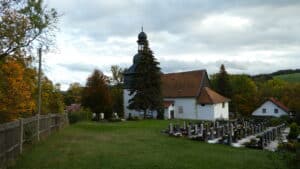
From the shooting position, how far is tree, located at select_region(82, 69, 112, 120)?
52438mm

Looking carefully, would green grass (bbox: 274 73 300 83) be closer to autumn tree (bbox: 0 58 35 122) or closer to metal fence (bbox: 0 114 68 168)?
autumn tree (bbox: 0 58 35 122)

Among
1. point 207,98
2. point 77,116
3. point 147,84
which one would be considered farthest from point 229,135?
point 207,98

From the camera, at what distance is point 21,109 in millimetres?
25484

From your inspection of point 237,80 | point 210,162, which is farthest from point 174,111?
point 210,162

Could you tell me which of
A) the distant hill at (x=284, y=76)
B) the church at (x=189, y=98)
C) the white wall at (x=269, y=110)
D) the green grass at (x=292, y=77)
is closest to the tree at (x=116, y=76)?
the church at (x=189, y=98)

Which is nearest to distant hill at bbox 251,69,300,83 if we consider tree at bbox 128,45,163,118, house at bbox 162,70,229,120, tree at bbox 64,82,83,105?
tree at bbox 64,82,83,105

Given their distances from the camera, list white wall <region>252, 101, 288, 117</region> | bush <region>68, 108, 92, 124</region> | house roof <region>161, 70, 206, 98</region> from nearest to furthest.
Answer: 1. bush <region>68, 108, 92, 124</region>
2. house roof <region>161, 70, 206, 98</region>
3. white wall <region>252, 101, 288, 117</region>

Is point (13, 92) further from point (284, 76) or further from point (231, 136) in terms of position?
point (284, 76)

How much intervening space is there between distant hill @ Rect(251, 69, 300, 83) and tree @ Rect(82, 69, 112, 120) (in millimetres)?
62456

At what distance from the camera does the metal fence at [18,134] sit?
1063cm

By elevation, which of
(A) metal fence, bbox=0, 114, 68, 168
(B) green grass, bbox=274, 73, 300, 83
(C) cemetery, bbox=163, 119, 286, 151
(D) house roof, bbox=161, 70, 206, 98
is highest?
(B) green grass, bbox=274, 73, 300, 83

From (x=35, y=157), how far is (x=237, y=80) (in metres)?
68.3

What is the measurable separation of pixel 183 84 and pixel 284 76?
6096 centimetres

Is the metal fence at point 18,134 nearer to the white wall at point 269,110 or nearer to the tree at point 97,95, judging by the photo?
the tree at point 97,95
